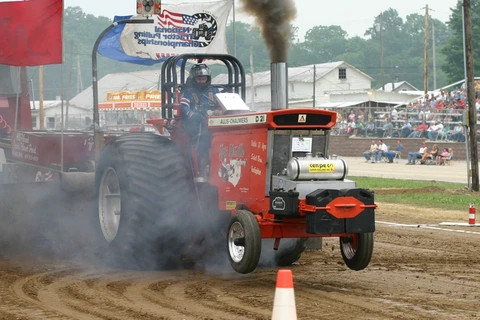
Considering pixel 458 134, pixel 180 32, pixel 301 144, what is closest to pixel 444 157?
pixel 458 134

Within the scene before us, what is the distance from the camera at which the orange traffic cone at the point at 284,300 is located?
5.52 m

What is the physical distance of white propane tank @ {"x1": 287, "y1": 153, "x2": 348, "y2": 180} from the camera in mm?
8906

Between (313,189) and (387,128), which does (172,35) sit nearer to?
(313,189)

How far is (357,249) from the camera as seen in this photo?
30.5 ft

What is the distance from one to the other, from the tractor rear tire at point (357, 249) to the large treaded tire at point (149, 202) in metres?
1.77

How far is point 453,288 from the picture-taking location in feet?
29.7

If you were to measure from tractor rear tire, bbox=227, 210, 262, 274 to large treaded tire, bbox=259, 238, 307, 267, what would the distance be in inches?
50.2

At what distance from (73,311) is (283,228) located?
2.33 meters

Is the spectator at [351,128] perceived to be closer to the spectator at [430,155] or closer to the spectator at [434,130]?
the spectator at [434,130]

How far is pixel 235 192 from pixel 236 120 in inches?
29.3

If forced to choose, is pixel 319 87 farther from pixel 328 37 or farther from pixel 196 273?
pixel 196 273

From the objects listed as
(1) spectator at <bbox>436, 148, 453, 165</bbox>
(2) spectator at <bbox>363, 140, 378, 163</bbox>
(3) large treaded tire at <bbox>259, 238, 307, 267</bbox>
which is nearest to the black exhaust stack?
(3) large treaded tire at <bbox>259, 238, 307, 267</bbox>

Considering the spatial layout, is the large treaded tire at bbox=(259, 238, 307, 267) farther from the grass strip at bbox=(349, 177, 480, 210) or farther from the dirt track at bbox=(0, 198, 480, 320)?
the grass strip at bbox=(349, 177, 480, 210)

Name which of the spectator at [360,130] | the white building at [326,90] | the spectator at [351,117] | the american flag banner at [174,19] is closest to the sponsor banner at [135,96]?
the white building at [326,90]
